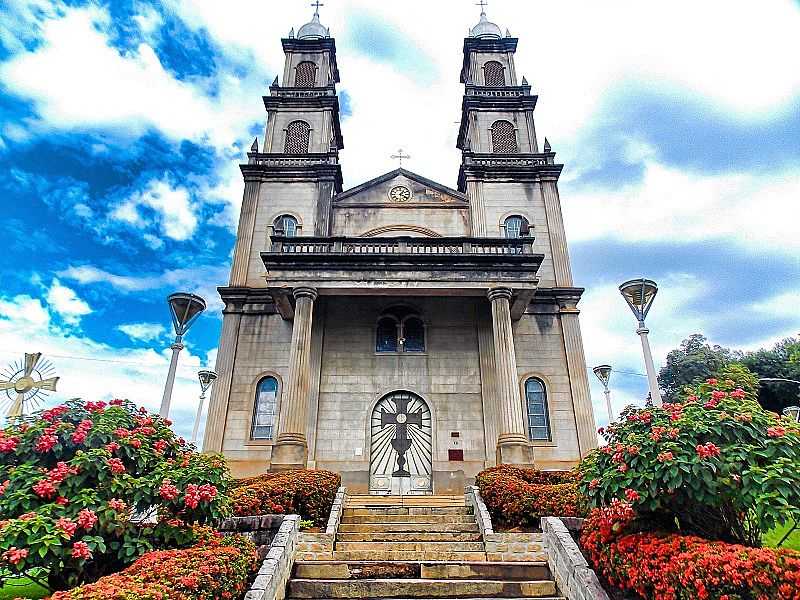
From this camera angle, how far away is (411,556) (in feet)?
26.8

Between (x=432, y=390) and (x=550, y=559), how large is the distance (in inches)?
372

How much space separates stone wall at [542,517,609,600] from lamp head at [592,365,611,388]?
46.9 feet

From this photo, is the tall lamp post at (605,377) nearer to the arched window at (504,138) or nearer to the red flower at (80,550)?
the arched window at (504,138)

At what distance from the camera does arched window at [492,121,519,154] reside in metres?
22.1

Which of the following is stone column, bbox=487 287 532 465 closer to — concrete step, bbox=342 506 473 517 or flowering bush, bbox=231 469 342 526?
concrete step, bbox=342 506 473 517

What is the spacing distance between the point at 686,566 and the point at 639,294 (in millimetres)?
6352

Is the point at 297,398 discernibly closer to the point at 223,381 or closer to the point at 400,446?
the point at 223,381

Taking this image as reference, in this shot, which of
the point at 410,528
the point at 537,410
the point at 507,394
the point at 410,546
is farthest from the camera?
the point at 537,410

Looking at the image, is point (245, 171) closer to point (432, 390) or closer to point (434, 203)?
point (434, 203)

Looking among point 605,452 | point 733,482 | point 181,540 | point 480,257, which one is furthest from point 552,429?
point 181,540

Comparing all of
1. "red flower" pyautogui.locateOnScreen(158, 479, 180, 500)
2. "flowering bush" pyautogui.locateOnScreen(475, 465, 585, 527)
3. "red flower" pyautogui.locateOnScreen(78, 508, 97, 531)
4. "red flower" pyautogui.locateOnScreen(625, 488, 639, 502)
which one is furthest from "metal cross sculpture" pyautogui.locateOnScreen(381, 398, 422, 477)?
"red flower" pyautogui.locateOnScreen(78, 508, 97, 531)

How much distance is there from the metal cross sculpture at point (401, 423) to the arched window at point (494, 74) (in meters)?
16.0

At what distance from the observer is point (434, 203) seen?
20.6 metres

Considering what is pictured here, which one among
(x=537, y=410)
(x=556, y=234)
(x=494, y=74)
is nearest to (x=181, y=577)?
(x=537, y=410)
